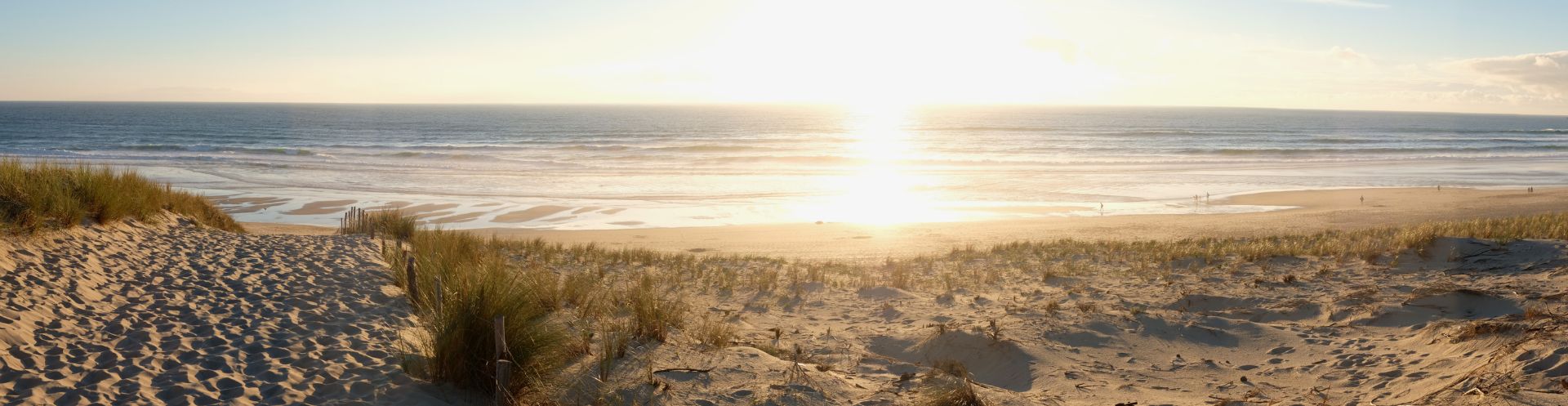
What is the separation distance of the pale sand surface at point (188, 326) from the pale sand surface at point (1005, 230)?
9.51 m

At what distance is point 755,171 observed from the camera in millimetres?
42406

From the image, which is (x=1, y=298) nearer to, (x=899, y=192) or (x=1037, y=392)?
(x=1037, y=392)

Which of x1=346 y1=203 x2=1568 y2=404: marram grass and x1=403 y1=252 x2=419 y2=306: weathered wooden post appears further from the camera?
x1=403 y1=252 x2=419 y2=306: weathered wooden post

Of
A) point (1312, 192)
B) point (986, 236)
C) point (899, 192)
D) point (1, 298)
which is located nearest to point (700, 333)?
point (1, 298)

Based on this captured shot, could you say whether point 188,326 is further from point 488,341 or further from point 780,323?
point 780,323

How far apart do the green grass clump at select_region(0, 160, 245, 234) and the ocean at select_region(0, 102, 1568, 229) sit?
1057 centimetres

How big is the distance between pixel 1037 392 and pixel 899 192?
25964mm

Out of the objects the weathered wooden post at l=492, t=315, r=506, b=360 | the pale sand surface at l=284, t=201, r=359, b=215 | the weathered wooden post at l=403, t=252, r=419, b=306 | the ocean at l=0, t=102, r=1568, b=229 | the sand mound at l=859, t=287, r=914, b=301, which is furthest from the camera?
the ocean at l=0, t=102, r=1568, b=229

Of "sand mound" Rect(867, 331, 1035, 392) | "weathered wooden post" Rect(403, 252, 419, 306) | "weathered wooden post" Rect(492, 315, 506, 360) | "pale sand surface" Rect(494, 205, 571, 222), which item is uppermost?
"weathered wooden post" Rect(492, 315, 506, 360)

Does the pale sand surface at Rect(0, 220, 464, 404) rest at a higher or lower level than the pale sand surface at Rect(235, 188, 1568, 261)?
higher

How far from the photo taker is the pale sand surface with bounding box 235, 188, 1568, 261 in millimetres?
18891

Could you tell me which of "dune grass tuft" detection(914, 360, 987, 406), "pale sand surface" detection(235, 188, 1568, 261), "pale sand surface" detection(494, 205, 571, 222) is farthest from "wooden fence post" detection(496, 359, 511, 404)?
"pale sand surface" detection(494, 205, 571, 222)

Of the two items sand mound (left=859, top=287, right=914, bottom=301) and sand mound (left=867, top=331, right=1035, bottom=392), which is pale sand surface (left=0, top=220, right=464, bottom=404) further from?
sand mound (left=859, top=287, right=914, bottom=301)

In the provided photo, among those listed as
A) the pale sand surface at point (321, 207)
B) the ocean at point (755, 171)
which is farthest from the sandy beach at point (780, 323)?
the ocean at point (755, 171)
